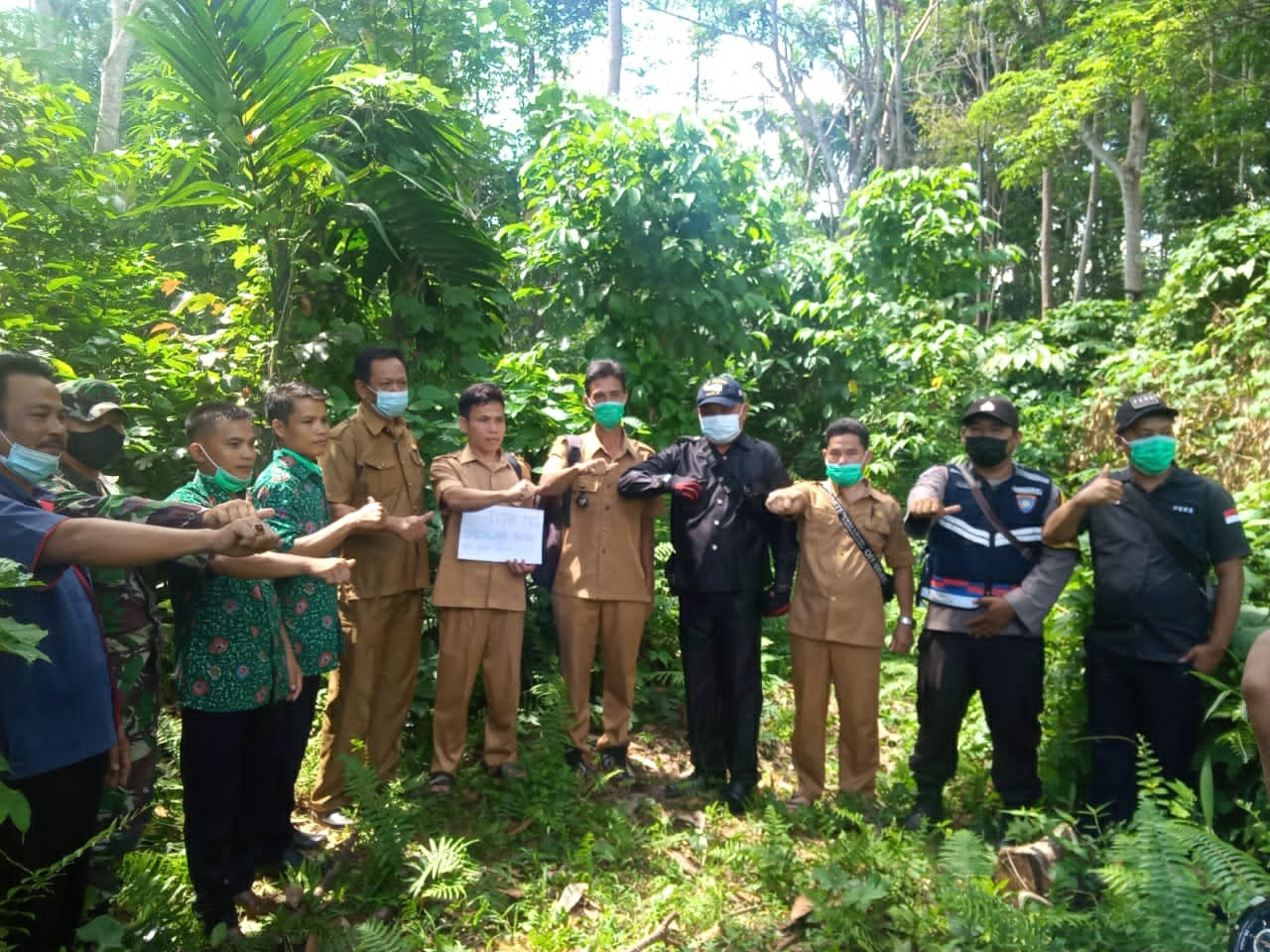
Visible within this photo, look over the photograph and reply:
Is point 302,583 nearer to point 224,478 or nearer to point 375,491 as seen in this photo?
point 224,478

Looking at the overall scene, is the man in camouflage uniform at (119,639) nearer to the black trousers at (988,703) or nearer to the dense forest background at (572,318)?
the dense forest background at (572,318)

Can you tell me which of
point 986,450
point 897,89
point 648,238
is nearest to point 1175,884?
point 986,450

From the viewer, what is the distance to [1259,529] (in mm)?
4184

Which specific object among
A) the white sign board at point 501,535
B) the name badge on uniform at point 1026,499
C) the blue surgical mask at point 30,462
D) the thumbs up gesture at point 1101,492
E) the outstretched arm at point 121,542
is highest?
the blue surgical mask at point 30,462

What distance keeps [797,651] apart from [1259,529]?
2.28 m

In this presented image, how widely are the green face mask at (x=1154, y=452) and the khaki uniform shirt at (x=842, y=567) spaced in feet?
3.40

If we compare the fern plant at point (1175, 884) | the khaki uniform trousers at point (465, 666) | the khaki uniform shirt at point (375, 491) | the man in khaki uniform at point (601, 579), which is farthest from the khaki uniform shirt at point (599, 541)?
the fern plant at point (1175, 884)

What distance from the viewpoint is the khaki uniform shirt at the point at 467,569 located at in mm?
4180

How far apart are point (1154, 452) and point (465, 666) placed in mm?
3214

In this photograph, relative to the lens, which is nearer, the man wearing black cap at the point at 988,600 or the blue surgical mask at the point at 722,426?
the man wearing black cap at the point at 988,600

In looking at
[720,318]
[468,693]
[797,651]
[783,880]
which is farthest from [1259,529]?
[468,693]

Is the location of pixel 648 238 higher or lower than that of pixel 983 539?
higher

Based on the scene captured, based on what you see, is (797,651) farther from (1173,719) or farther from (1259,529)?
(1259,529)

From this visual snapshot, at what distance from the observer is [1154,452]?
12.0 feet
